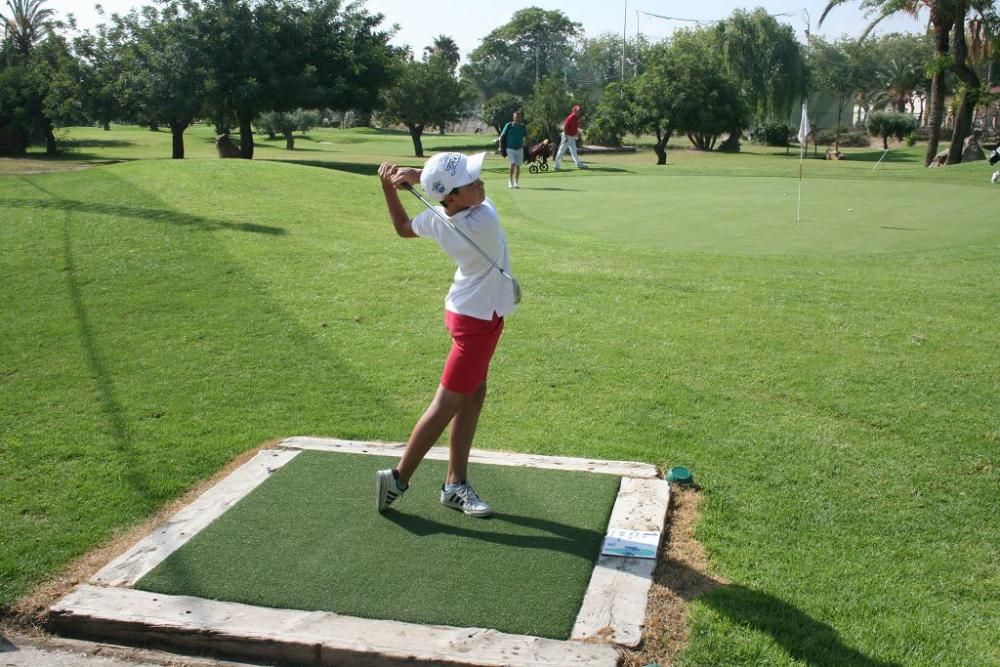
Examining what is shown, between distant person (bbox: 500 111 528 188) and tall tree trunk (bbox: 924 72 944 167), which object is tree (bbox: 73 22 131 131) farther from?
tall tree trunk (bbox: 924 72 944 167)

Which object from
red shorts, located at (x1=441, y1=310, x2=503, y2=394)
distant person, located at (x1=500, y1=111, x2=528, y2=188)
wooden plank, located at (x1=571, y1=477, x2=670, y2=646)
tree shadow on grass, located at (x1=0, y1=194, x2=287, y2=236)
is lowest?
wooden plank, located at (x1=571, y1=477, x2=670, y2=646)

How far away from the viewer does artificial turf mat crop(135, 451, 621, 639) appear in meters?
3.69

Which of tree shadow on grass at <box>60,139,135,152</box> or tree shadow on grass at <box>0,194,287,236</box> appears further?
tree shadow on grass at <box>60,139,135,152</box>

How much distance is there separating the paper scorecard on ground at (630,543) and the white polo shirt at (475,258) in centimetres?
115

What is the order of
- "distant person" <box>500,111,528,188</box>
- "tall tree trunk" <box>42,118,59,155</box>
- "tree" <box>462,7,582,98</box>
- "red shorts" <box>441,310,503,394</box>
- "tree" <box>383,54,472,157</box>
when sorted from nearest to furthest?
"red shorts" <box>441,310,503,394</box> → "distant person" <box>500,111,528,188</box> → "tall tree trunk" <box>42,118,59,155</box> → "tree" <box>383,54,472,157</box> → "tree" <box>462,7,582,98</box>

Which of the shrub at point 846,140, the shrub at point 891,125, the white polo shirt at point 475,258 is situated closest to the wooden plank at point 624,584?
the white polo shirt at point 475,258

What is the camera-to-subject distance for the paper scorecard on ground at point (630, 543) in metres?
4.11

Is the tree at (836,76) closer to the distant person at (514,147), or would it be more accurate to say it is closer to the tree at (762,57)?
the tree at (762,57)

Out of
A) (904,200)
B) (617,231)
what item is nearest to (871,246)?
(617,231)

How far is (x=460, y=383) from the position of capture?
4.33 metres

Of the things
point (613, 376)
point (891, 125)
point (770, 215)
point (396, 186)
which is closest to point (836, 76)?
point (891, 125)

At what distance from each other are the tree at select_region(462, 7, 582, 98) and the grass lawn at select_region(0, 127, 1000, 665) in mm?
102797

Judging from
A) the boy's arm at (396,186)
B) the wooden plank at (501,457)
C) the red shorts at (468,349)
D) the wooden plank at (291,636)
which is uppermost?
the boy's arm at (396,186)

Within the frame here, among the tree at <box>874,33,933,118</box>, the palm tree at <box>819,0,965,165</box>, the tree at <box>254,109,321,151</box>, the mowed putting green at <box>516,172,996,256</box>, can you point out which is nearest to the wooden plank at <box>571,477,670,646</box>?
the mowed putting green at <box>516,172,996,256</box>
